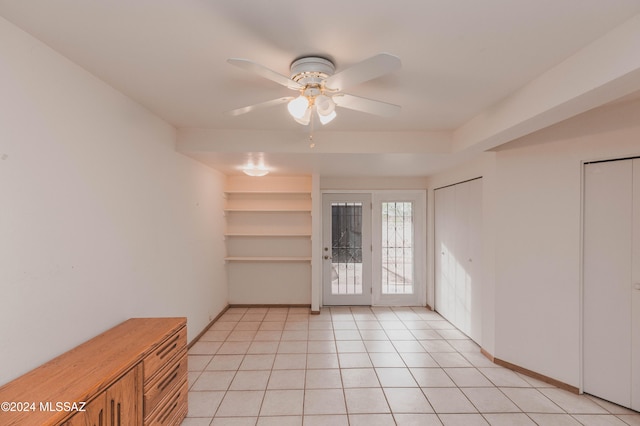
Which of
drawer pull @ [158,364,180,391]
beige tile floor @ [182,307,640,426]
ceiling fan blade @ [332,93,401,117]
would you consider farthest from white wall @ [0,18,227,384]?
ceiling fan blade @ [332,93,401,117]

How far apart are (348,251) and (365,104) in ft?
11.9

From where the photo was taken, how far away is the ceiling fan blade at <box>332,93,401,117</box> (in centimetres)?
185

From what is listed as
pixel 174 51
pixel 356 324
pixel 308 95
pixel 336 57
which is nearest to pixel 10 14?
pixel 174 51

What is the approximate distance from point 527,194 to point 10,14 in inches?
154

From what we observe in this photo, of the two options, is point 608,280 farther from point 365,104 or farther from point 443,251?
point 365,104

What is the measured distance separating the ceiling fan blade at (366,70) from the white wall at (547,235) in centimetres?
229

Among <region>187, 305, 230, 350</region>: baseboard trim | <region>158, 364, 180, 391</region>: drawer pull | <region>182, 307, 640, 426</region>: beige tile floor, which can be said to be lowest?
<region>182, 307, 640, 426</region>: beige tile floor

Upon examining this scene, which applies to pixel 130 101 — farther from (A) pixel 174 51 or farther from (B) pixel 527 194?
(B) pixel 527 194

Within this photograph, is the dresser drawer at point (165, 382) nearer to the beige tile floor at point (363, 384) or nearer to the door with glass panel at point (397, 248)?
the beige tile floor at point (363, 384)

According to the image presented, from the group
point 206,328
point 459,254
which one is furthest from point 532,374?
point 206,328

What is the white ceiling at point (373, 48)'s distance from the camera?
1.36m

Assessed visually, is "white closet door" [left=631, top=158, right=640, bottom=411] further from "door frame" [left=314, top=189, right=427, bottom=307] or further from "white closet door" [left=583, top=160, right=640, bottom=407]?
"door frame" [left=314, top=189, right=427, bottom=307]

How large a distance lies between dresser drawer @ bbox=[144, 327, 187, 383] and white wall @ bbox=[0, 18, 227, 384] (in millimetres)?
465

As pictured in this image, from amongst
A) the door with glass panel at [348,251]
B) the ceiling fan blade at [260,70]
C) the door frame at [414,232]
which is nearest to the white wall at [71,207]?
the ceiling fan blade at [260,70]
